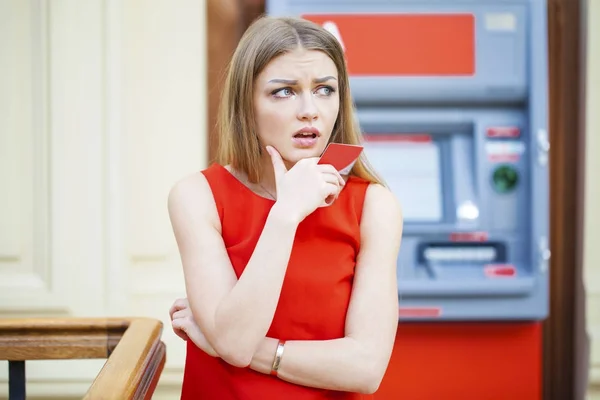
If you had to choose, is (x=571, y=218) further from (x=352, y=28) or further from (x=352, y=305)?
(x=352, y=305)

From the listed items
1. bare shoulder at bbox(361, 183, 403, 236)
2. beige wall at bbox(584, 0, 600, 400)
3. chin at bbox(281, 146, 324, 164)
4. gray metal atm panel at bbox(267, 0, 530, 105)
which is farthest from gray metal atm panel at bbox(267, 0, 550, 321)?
chin at bbox(281, 146, 324, 164)

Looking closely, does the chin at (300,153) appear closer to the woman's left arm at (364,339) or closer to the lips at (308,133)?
the lips at (308,133)

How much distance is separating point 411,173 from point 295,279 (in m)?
1.25

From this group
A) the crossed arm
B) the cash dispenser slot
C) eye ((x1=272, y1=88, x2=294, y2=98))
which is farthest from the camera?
the cash dispenser slot

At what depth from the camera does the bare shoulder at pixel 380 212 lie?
3.62 feet

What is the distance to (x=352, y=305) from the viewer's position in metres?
1.06

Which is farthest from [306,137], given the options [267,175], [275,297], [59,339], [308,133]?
[59,339]

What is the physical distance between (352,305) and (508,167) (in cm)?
130

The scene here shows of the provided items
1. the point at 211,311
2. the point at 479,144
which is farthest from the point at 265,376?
the point at 479,144

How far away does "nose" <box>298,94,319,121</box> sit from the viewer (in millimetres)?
1042

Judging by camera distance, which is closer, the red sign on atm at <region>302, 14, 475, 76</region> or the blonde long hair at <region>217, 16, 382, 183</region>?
the blonde long hair at <region>217, 16, 382, 183</region>

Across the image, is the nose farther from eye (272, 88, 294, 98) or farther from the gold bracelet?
the gold bracelet

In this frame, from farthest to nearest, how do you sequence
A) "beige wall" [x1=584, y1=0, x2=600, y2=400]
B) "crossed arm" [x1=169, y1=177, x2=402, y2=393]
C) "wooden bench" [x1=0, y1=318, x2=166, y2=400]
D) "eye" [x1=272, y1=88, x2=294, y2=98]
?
"beige wall" [x1=584, y1=0, x2=600, y2=400], "wooden bench" [x1=0, y1=318, x2=166, y2=400], "eye" [x1=272, y1=88, x2=294, y2=98], "crossed arm" [x1=169, y1=177, x2=402, y2=393]

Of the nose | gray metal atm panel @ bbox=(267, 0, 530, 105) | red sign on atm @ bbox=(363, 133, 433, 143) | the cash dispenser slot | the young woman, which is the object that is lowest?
the cash dispenser slot
